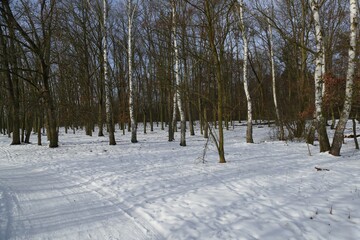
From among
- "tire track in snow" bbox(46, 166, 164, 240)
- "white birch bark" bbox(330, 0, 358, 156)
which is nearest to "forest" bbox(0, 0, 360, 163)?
"white birch bark" bbox(330, 0, 358, 156)

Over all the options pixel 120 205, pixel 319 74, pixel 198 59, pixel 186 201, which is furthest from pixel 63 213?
pixel 319 74

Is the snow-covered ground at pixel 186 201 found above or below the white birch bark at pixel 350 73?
below

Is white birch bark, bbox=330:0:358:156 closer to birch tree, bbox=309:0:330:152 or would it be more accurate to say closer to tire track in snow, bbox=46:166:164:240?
birch tree, bbox=309:0:330:152

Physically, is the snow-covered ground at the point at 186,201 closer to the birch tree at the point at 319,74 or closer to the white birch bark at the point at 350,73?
the white birch bark at the point at 350,73

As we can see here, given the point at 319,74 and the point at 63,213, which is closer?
the point at 63,213

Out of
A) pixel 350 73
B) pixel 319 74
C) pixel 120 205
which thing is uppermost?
pixel 319 74

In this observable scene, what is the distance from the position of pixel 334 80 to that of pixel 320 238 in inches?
429

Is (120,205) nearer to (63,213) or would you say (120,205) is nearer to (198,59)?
(63,213)

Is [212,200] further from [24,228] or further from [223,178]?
[24,228]

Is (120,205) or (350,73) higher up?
(350,73)

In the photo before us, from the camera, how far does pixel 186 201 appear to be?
523 cm

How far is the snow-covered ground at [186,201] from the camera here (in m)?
3.97

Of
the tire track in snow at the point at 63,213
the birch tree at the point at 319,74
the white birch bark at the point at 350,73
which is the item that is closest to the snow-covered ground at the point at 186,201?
the tire track in snow at the point at 63,213

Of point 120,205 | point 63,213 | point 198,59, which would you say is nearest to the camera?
point 63,213
